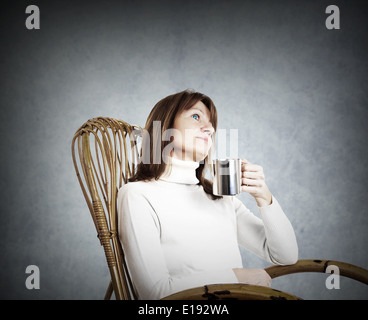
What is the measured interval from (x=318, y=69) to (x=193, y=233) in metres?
1.41

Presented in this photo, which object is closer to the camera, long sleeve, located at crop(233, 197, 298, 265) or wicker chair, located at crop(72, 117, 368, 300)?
wicker chair, located at crop(72, 117, 368, 300)

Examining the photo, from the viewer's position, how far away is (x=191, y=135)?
884mm

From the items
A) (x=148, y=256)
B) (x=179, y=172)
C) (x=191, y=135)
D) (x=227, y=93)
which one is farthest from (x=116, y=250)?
(x=227, y=93)

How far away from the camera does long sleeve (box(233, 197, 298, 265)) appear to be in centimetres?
84

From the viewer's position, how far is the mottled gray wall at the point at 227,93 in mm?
1581

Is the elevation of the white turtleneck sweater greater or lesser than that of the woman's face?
lesser

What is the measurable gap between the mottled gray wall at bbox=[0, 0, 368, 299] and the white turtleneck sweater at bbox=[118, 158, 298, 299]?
0.81 metres

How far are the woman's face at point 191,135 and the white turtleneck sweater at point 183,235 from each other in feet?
0.11

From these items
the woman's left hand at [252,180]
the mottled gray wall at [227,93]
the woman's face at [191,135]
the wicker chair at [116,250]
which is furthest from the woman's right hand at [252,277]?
the mottled gray wall at [227,93]

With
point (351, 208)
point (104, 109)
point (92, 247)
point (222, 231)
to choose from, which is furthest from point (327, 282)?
point (104, 109)

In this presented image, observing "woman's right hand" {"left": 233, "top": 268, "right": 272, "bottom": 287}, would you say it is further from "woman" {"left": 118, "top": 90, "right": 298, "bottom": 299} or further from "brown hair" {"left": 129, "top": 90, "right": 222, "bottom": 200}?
"brown hair" {"left": 129, "top": 90, "right": 222, "bottom": 200}

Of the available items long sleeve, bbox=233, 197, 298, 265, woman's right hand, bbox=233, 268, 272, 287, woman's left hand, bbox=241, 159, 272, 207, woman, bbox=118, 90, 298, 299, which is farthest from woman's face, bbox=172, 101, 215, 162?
woman's right hand, bbox=233, 268, 272, 287

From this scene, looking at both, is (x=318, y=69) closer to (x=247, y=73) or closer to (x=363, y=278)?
(x=247, y=73)

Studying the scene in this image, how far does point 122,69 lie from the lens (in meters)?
1.64
